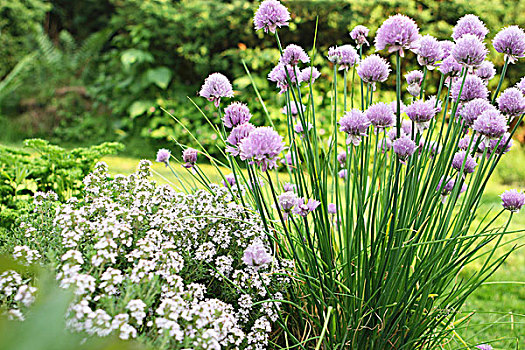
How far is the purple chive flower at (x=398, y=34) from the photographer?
1214mm

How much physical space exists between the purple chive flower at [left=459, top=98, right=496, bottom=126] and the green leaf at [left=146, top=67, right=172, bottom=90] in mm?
5157

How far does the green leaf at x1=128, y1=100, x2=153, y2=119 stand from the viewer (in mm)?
6082

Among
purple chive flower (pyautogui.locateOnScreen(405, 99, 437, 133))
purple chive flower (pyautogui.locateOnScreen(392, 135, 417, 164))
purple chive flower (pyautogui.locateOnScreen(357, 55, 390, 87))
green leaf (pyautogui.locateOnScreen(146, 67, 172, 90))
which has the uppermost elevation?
purple chive flower (pyautogui.locateOnScreen(357, 55, 390, 87))

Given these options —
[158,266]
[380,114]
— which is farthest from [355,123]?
[158,266]

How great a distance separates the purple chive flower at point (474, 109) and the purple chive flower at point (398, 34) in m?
0.24

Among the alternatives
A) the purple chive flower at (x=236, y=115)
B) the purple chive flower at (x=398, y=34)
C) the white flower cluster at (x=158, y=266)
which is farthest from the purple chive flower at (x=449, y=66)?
the white flower cluster at (x=158, y=266)

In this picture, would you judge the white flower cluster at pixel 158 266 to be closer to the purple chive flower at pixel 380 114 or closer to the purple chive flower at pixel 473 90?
the purple chive flower at pixel 380 114

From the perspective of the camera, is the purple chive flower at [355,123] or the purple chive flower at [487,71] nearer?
the purple chive flower at [355,123]

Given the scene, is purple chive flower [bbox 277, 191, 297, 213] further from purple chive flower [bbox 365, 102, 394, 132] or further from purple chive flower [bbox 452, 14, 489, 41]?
purple chive flower [bbox 452, 14, 489, 41]

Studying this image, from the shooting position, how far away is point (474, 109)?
1286mm

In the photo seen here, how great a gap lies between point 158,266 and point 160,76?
5175mm

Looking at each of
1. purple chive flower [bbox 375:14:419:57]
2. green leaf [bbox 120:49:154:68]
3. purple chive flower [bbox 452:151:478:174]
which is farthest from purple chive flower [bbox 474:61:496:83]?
green leaf [bbox 120:49:154:68]

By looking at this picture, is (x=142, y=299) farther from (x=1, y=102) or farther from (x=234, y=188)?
(x=1, y=102)

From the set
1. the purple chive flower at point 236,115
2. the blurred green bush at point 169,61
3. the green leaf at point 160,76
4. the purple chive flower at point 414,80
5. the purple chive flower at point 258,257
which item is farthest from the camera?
the green leaf at point 160,76
